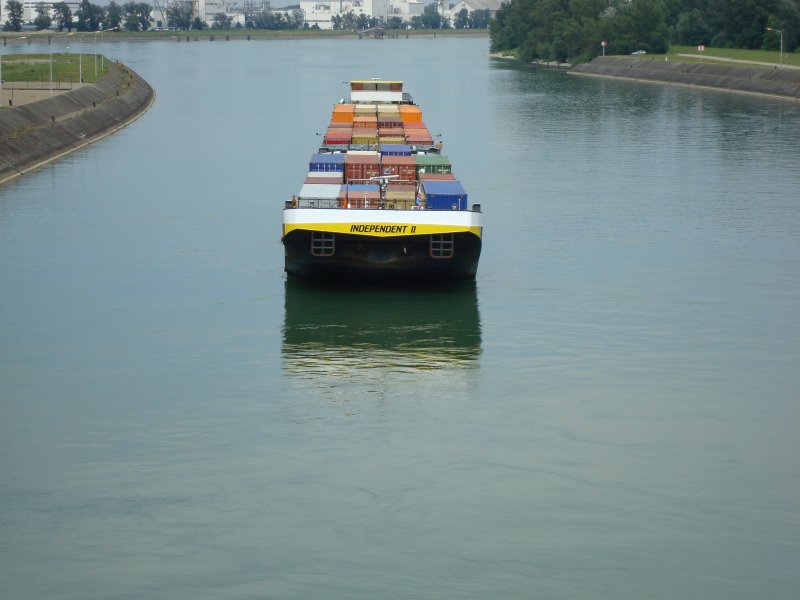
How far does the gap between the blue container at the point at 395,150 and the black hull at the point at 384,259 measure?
11.0 meters

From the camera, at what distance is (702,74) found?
11256cm

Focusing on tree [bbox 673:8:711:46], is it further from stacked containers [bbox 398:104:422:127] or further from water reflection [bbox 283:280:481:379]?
water reflection [bbox 283:280:481:379]

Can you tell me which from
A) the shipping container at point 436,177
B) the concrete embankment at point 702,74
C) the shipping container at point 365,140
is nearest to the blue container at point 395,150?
the shipping container at point 365,140

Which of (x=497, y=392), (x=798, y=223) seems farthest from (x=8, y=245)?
(x=798, y=223)

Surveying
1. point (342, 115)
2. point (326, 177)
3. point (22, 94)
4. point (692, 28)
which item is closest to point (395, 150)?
point (326, 177)

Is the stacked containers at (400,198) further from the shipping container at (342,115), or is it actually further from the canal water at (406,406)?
the shipping container at (342,115)

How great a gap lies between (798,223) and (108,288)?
21768 millimetres

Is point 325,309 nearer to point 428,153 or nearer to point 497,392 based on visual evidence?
point 497,392

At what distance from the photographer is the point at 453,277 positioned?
32500mm

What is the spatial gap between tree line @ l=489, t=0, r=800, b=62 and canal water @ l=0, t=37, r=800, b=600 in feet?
264

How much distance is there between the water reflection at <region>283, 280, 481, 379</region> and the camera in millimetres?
26812

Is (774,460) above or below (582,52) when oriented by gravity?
below

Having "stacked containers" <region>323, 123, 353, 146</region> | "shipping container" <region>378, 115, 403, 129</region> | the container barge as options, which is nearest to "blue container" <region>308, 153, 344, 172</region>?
the container barge

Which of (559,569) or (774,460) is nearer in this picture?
(559,569)
